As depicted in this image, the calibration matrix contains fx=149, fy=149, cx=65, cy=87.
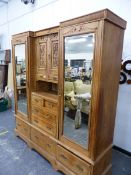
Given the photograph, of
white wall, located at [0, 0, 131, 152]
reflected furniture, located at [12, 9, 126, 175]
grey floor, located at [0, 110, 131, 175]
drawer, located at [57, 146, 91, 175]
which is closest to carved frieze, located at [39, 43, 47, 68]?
reflected furniture, located at [12, 9, 126, 175]

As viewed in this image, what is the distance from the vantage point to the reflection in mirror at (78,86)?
5.62ft

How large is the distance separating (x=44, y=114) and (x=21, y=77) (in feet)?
3.06

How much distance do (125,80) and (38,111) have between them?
1.50m

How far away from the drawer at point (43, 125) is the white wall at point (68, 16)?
117 centimetres

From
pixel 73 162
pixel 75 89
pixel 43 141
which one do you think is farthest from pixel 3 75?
pixel 73 162

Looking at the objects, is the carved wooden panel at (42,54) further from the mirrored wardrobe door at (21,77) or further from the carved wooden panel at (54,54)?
the mirrored wardrobe door at (21,77)

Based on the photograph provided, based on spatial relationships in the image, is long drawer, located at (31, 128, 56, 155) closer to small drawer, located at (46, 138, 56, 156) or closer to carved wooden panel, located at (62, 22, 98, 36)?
small drawer, located at (46, 138, 56, 156)

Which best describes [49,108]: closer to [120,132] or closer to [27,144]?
[27,144]

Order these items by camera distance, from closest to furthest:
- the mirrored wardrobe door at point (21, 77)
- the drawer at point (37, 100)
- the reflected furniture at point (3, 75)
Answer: the drawer at point (37, 100), the mirrored wardrobe door at point (21, 77), the reflected furniture at point (3, 75)

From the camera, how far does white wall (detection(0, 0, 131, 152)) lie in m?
2.32

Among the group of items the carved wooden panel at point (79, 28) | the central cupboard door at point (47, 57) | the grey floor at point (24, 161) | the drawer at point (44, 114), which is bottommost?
the grey floor at point (24, 161)

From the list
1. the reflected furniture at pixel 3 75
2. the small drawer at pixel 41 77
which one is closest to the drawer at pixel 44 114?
the small drawer at pixel 41 77

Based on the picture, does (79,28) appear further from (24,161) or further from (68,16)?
(24,161)

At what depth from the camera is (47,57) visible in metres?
2.32
